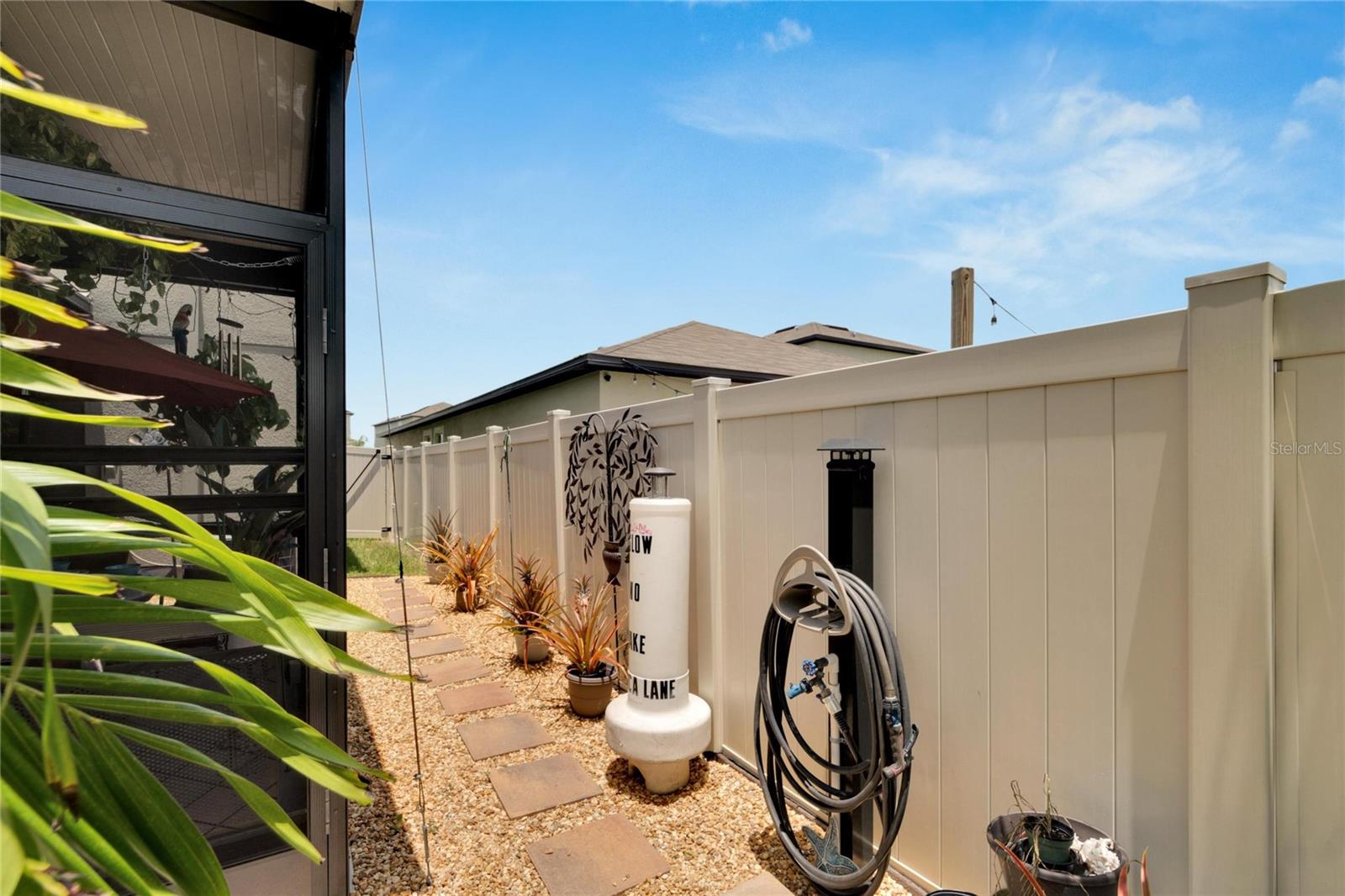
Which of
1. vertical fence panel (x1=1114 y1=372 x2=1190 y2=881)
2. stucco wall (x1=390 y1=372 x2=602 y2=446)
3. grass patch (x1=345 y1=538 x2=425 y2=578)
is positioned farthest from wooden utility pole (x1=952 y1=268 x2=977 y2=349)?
grass patch (x1=345 y1=538 x2=425 y2=578)

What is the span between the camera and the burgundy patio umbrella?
179cm

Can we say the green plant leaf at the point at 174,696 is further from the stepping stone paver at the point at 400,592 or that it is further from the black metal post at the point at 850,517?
the stepping stone paver at the point at 400,592

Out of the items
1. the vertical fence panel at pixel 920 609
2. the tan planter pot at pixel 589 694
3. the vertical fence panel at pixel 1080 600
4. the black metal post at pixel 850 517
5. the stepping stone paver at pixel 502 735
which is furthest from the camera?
the tan planter pot at pixel 589 694

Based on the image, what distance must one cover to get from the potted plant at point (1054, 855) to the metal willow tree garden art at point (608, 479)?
8.13 feet

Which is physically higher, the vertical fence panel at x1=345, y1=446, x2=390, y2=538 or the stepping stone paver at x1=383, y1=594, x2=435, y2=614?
the vertical fence panel at x1=345, y1=446, x2=390, y2=538

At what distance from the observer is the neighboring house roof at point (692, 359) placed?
282 inches

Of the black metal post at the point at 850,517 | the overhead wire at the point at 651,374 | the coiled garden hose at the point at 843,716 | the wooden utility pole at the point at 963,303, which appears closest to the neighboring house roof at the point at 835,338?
the overhead wire at the point at 651,374

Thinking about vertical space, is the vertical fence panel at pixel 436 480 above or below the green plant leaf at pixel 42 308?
below

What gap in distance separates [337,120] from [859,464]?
2361mm

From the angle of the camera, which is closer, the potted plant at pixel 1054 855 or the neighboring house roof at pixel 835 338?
the potted plant at pixel 1054 855

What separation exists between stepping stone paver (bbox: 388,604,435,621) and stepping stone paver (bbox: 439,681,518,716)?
2190 mm

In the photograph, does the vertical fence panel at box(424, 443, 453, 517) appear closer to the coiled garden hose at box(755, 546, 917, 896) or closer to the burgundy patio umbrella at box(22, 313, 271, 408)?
the burgundy patio umbrella at box(22, 313, 271, 408)

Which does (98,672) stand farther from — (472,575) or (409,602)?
(409,602)

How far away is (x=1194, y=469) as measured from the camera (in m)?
1.44
